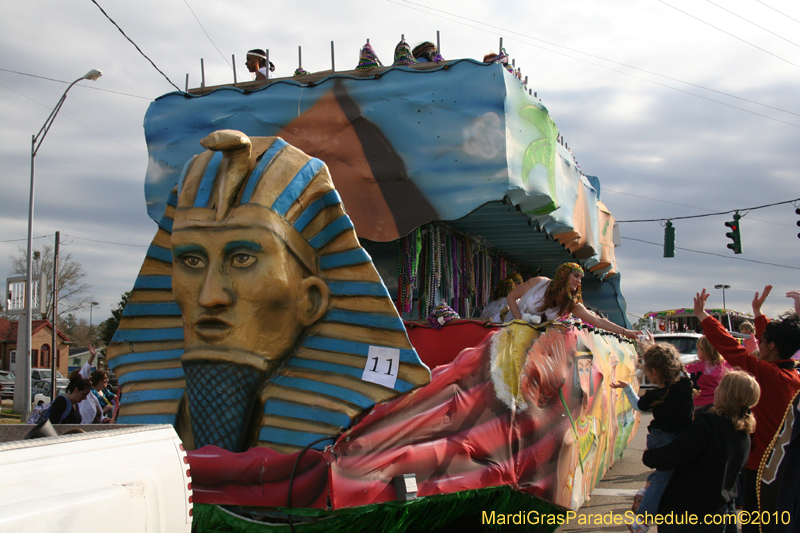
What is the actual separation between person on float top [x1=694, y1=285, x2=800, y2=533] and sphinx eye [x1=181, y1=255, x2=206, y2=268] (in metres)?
3.14

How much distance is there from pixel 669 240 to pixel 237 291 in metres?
19.5

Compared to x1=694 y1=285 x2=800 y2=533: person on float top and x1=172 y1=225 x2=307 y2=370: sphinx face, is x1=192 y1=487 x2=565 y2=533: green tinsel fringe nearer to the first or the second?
x1=172 y1=225 x2=307 y2=370: sphinx face

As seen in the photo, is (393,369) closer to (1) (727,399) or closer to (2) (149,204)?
(1) (727,399)

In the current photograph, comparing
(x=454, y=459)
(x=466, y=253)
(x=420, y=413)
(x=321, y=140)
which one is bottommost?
(x=454, y=459)

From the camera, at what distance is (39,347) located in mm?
42688

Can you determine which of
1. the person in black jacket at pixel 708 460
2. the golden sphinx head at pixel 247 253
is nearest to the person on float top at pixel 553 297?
the person in black jacket at pixel 708 460

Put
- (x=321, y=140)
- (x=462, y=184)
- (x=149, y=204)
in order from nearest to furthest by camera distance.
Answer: (x=462, y=184), (x=321, y=140), (x=149, y=204)

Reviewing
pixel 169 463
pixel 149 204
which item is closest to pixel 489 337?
pixel 169 463

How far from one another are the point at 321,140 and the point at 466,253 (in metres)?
2.34

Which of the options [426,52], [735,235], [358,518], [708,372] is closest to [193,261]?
[358,518]

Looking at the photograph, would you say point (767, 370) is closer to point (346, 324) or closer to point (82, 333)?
point (346, 324)

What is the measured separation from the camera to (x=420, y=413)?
3795mm

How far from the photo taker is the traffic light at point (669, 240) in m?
20.3

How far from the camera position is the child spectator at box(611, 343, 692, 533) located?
362 centimetres
